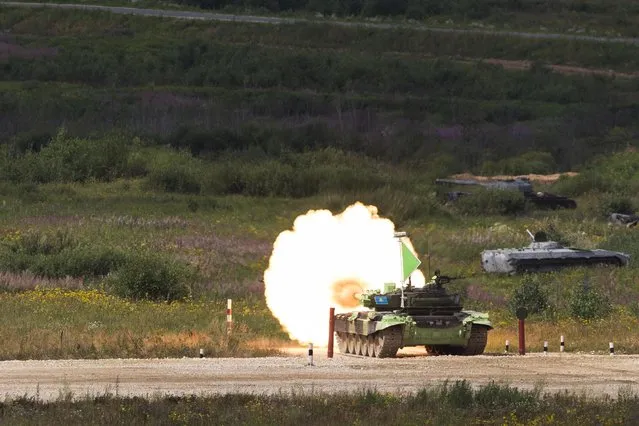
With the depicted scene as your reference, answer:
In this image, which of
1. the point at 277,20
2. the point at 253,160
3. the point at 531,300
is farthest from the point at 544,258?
the point at 277,20

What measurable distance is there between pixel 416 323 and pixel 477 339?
1.52 meters

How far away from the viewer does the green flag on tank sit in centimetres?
3325

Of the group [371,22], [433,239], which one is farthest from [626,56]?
[433,239]

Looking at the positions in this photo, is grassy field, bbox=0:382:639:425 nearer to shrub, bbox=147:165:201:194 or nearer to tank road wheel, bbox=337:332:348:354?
tank road wheel, bbox=337:332:348:354

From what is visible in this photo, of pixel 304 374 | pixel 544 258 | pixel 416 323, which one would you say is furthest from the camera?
pixel 544 258

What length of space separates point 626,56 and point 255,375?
236 ft

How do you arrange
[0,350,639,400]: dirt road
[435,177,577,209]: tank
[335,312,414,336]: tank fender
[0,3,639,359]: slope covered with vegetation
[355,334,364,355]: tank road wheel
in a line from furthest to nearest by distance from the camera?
[435,177,577,209]: tank → [0,3,639,359]: slope covered with vegetation → [355,334,364,355]: tank road wheel → [335,312,414,336]: tank fender → [0,350,639,400]: dirt road

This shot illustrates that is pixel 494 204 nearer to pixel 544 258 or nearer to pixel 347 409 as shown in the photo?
pixel 544 258

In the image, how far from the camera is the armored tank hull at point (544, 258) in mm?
47344

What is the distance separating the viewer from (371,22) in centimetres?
10362

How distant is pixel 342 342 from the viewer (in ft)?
113

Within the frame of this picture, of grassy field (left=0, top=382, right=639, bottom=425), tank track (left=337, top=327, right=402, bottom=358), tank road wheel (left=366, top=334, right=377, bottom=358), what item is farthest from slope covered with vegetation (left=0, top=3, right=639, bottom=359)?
grassy field (left=0, top=382, right=639, bottom=425)

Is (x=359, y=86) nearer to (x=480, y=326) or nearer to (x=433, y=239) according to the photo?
(x=433, y=239)

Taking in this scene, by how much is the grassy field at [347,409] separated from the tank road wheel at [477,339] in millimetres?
7127
